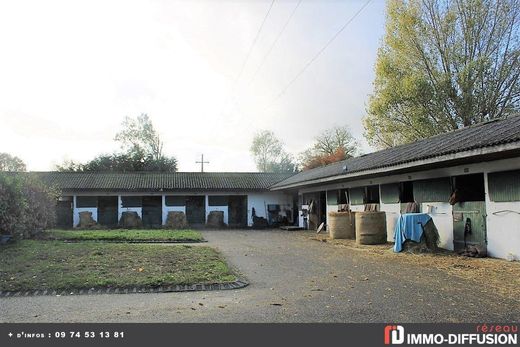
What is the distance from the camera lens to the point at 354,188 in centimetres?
2112

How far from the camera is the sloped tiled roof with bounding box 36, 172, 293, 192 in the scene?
30.7 metres

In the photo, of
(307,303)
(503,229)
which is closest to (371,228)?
(503,229)

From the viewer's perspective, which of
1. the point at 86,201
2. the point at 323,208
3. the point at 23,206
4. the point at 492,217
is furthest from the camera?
the point at 86,201

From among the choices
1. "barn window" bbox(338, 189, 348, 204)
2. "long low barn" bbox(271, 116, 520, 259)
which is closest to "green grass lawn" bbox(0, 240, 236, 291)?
"long low barn" bbox(271, 116, 520, 259)

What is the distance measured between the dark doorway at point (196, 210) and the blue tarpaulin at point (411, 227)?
1995 cm

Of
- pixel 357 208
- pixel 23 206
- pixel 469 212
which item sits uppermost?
pixel 23 206

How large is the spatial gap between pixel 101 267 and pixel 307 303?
527 centimetres

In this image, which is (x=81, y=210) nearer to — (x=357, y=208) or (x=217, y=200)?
(x=217, y=200)

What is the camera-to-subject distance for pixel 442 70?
27891 mm

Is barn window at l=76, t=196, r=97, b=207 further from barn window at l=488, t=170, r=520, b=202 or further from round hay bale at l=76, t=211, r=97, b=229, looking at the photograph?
barn window at l=488, t=170, r=520, b=202

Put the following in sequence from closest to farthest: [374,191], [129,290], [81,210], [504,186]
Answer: [129,290], [504,186], [374,191], [81,210]

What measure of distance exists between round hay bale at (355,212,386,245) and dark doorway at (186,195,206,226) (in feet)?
56.1
